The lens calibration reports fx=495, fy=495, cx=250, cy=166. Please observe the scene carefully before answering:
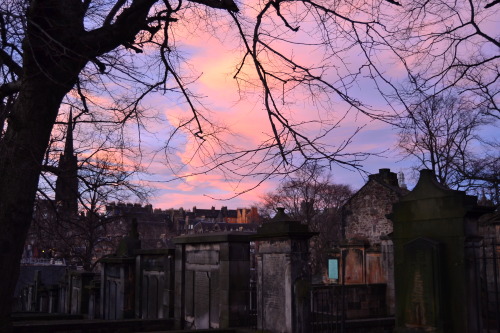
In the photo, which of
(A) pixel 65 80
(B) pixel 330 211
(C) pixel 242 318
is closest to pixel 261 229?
(C) pixel 242 318

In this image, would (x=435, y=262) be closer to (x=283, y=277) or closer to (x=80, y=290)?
(x=283, y=277)

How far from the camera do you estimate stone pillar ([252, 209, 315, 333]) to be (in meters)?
7.87

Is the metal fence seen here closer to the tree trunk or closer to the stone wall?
the tree trunk

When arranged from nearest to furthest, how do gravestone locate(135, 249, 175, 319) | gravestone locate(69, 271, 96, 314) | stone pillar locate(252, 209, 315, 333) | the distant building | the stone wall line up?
stone pillar locate(252, 209, 315, 333)
gravestone locate(135, 249, 175, 319)
gravestone locate(69, 271, 96, 314)
the stone wall
the distant building

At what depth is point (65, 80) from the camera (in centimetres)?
496

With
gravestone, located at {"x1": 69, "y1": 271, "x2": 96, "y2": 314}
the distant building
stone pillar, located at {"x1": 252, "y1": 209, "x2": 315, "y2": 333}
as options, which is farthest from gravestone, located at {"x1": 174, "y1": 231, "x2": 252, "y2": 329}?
the distant building

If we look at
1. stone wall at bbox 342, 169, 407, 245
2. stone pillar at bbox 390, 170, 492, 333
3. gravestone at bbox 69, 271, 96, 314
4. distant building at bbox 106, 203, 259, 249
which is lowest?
gravestone at bbox 69, 271, 96, 314

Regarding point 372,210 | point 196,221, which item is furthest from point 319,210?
point 196,221

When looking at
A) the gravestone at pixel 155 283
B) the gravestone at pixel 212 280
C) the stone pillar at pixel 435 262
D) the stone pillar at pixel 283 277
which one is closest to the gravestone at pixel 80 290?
the gravestone at pixel 155 283

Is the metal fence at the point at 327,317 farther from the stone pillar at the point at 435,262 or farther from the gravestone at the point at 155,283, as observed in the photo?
the gravestone at the point at 155,283

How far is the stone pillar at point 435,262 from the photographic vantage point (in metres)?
7.08

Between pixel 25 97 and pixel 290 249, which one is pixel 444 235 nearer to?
pixel 290 249

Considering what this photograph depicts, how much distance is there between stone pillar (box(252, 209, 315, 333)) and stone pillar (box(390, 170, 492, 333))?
153cm

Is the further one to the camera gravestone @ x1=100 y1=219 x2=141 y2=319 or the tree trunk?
gravestone @ x1=100 y1=219 x2=141 y2=319
